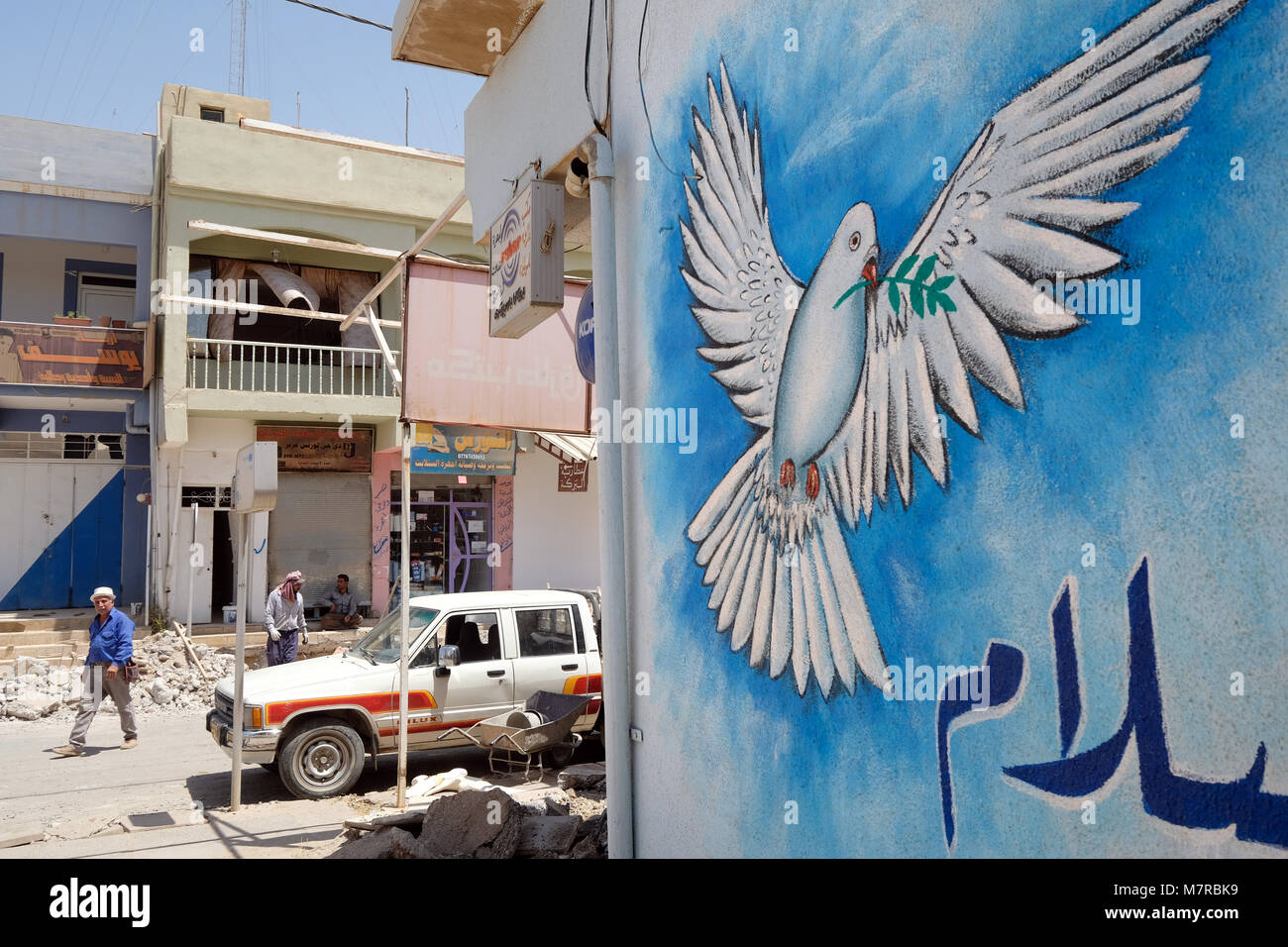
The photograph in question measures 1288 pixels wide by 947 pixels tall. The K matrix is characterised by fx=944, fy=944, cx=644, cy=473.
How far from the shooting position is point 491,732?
866cm

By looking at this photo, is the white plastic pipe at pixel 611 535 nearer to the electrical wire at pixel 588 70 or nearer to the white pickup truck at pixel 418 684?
the electrical wire at pixel 588 70

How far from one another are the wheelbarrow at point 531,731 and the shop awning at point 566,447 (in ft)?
32.8

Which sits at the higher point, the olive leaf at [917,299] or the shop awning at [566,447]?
the shop awning at [566,447]

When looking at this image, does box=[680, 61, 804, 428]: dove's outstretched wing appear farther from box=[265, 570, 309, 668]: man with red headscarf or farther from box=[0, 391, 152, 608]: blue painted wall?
box=[0, 391, 152, 608]: blue painted wall

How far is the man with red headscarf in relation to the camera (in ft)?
38.3

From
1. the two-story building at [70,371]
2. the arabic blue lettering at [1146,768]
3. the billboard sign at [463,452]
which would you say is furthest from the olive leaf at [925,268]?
the two-story building at [70,371]

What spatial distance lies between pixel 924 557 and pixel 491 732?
21.6 feet

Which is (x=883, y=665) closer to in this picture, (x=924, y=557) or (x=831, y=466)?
(x=924, y=557)

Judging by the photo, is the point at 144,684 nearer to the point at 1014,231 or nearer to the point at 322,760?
the point at 322,760

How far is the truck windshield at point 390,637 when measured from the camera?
30.1 feet

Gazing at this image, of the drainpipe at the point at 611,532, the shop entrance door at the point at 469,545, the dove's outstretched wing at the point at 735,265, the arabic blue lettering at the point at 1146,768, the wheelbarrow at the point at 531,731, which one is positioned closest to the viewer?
the arabic blue lettering at the point at 1146,768

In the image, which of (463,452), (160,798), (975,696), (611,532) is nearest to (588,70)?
(611,532)

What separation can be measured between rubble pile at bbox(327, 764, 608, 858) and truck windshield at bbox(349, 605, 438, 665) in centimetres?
333
